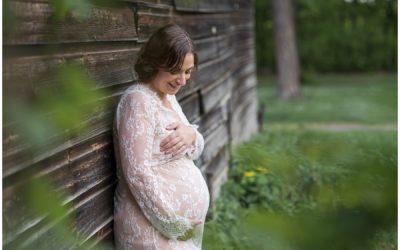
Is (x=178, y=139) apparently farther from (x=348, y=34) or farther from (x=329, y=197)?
(x=348, y=34)

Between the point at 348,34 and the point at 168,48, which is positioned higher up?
the point at 168,48

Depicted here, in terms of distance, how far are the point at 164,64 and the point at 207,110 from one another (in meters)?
2.84

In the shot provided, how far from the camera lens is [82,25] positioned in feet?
8.04

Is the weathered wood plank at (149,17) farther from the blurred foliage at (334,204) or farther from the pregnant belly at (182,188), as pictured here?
the blurred foliage at (334,204)

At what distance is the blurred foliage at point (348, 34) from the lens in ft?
85.4

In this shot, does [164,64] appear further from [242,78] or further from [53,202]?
[242,78]

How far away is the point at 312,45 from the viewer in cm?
2673

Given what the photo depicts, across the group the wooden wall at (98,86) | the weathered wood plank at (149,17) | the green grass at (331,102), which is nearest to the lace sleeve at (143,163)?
the wooden wall at (98,86)

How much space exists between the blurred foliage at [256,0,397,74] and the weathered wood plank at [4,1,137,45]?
23.3m

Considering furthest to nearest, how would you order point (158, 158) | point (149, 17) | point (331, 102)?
point (331, 102) → point (149, 17) → point (158, 158)

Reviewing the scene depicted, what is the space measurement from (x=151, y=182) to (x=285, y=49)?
1782cm

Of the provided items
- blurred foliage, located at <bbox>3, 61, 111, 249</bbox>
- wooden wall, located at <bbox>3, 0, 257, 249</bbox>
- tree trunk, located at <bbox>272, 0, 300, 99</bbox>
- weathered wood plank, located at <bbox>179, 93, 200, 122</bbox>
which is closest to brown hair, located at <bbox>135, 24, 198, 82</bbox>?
wooden wall, located at <bbox>3, 0, 257, 249</bbox>

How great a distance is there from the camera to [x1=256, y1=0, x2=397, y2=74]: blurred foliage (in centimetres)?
2603

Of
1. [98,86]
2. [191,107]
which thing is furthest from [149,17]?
[98,86]
